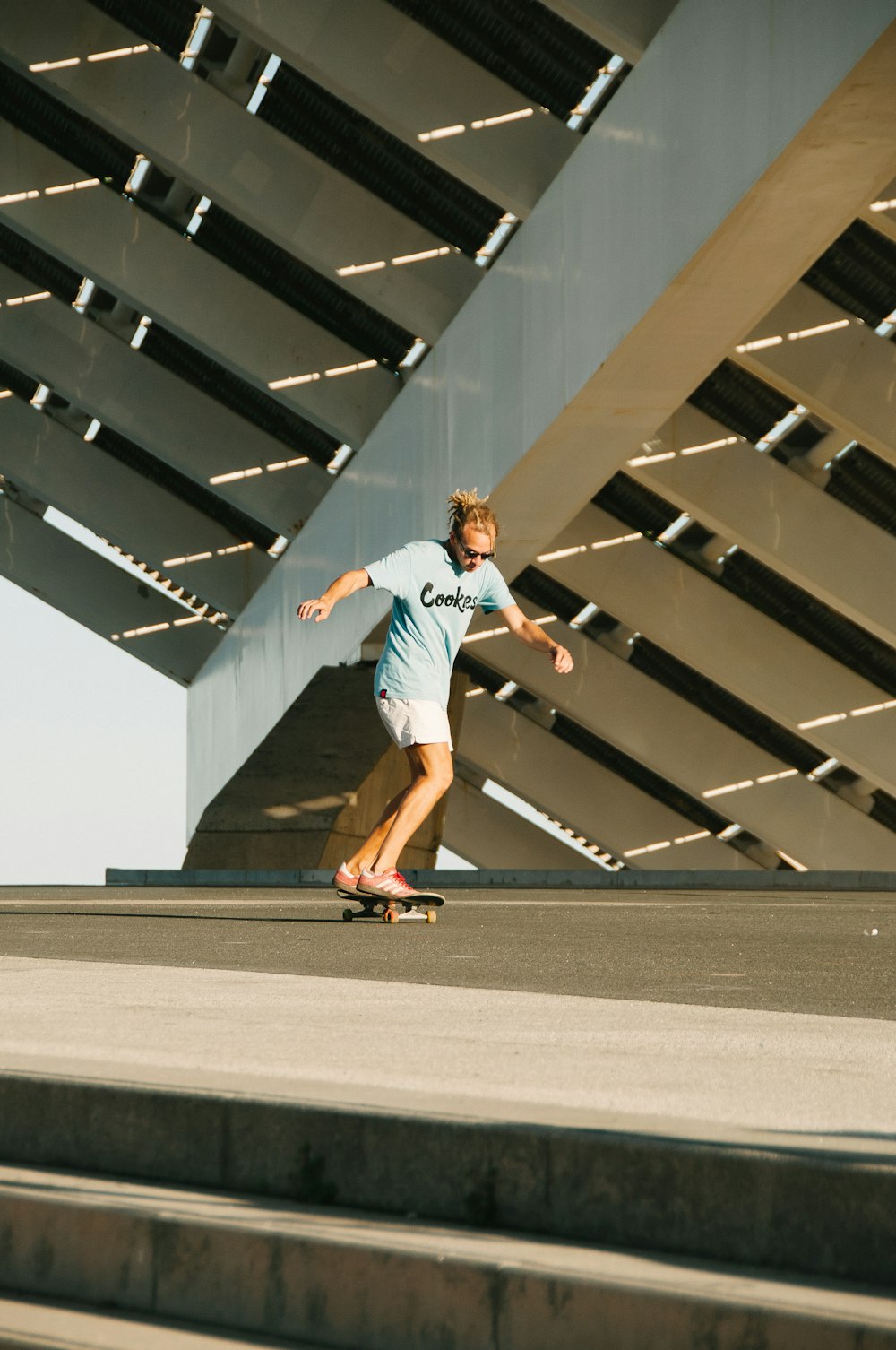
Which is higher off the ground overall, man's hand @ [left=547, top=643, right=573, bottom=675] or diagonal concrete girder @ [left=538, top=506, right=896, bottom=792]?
diagonal concrete girder @ [left=538, top=506, right=896, bottom=792]

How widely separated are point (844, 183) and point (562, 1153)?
921 cm

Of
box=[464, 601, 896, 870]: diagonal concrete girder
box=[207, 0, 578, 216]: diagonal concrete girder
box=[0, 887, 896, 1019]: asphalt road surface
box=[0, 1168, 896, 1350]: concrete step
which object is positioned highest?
box=[207, 0, 578, 216]: diagonal concrete girder

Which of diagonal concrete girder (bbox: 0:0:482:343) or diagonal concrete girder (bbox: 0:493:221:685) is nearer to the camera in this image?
diagonal concrete girder (bbox: 0:0:482:343)

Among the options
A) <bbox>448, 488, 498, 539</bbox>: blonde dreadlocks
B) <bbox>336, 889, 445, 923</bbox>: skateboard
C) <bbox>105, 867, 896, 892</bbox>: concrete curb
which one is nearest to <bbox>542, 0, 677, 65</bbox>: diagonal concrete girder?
<bbox>448, 488, 498, 539</bbox>: blonde dreadlocks

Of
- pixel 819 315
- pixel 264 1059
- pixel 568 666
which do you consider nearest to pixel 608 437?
pixel 819 315

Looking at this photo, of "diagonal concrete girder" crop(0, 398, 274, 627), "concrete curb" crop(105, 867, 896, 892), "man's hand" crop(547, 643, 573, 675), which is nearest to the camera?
"man's hand" crop(547, 643, 573, 675)

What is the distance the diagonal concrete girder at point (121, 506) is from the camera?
1049 inches

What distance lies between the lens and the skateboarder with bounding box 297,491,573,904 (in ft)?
27.4

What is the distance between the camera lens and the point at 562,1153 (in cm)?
257

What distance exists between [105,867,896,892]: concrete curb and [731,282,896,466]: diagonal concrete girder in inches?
173

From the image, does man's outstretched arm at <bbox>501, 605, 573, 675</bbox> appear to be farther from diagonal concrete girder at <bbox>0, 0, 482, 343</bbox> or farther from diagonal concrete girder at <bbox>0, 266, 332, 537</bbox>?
diagonal concrete girder at <bbox>0, 266, 332, 537</bbox>

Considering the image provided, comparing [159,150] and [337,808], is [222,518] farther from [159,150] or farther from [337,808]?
[159,150]

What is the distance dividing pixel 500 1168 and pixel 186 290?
61.5 feet

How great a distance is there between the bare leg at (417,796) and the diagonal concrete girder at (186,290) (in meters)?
12.5
